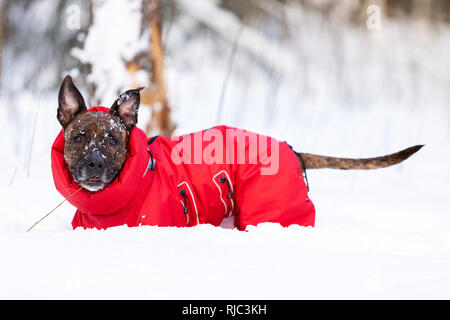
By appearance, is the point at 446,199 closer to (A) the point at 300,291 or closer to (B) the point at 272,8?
(A) the point at 300,291

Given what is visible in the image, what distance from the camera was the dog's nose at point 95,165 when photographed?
2605 mm

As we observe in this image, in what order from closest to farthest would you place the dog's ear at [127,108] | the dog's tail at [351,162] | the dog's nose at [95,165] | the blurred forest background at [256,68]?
the dog's nose at [95,165], the dog's ear at [127,108], the dog's tail at [351,162], the blurred forest background at [256,68]

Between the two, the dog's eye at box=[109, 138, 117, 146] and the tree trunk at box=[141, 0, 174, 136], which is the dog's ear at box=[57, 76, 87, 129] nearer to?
the dog's eye at box=[109, 138, 117, 146]

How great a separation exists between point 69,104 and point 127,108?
1.05 feet

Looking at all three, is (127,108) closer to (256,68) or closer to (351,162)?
(351,162)

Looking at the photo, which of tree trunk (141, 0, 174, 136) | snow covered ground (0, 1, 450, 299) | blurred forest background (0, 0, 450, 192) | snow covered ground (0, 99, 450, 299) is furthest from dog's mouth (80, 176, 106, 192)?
tree trunk (141, 0, 174, 136)

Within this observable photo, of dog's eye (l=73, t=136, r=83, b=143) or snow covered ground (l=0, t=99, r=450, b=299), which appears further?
dog's eye (l=73, t=136, r=83, b=143)

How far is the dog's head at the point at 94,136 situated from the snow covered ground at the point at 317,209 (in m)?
0.48

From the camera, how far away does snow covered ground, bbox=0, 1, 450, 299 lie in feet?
4.99

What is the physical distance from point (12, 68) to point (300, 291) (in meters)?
6.95

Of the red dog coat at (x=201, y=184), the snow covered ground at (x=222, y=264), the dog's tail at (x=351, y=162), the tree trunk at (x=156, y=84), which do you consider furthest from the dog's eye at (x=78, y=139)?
the tree trunk at (x=156, y=84)

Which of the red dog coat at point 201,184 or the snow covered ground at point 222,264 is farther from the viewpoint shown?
the red dog coat at point 201,184

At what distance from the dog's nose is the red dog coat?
0.32 feet

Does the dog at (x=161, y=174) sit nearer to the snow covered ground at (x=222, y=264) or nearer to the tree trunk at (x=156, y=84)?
the snow covered ground at (x=222, y=264)
